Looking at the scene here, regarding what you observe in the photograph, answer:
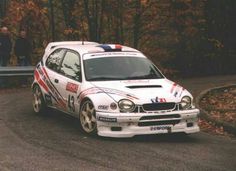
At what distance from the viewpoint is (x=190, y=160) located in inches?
346

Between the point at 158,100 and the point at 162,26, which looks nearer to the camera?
the point at 158,100

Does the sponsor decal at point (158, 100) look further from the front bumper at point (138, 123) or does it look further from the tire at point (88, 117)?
the tire at point (88, 117)

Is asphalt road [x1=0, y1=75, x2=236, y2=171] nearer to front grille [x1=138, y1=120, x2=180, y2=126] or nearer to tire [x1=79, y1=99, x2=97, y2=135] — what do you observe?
tire [x1=79, y1=99, x2=97, y2=135]

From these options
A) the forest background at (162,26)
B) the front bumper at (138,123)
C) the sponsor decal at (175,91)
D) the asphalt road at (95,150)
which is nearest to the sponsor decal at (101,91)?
the front bumper at (138,123)

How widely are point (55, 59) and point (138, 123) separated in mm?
3487

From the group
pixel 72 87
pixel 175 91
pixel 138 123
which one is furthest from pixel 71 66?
pixel 138 123

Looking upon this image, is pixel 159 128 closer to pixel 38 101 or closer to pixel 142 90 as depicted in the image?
pixel 142 90

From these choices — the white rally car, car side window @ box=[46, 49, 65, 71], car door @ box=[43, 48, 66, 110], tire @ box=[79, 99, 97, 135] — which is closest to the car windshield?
the white rally car

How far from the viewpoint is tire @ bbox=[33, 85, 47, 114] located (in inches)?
515

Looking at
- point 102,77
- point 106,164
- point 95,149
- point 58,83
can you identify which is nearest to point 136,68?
point 102,77

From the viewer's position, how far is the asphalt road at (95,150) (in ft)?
27.4

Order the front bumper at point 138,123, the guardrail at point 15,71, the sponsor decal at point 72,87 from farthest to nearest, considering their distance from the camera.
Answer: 1. the guardrail at point 15,71
2. the sponsor decal at point 72,87
3. the front bumper at point 138,123

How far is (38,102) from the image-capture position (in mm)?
13234

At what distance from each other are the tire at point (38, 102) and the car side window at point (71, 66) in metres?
1.15
